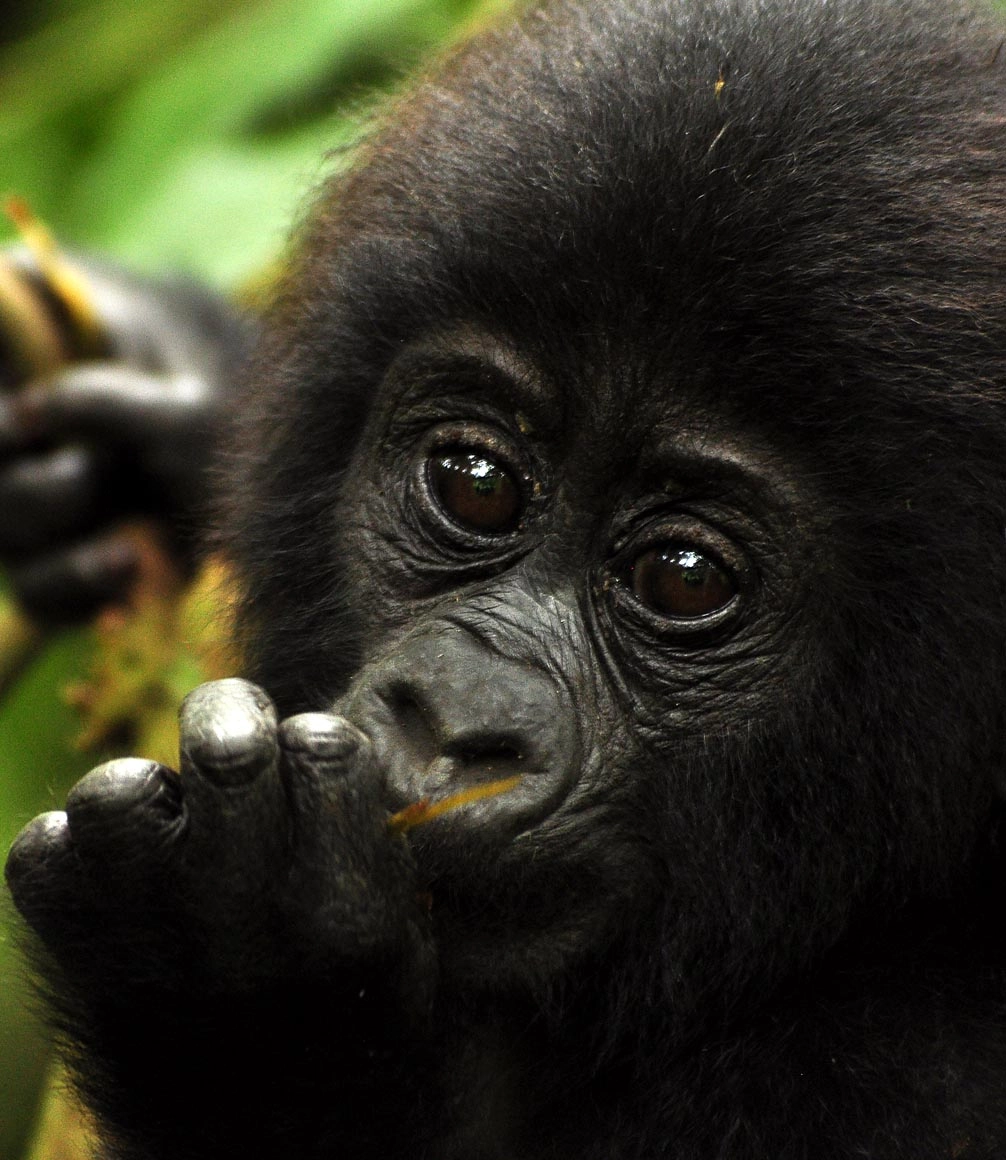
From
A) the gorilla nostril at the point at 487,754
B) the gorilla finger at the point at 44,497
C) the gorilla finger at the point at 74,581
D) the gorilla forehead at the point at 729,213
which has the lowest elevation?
the gorilla finger at the point at 74,581

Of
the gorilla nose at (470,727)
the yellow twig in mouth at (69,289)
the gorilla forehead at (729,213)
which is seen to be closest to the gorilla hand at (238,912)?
the gorilla nose at (470,727)

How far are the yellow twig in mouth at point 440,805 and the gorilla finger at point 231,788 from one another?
16cm

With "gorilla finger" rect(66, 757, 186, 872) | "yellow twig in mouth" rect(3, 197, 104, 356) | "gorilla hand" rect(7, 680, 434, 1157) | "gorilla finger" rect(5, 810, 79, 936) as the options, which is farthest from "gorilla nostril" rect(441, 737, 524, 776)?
"yellow twig in mouth" rect(3, 197, 104, 356)

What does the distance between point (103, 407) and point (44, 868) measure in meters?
2.27

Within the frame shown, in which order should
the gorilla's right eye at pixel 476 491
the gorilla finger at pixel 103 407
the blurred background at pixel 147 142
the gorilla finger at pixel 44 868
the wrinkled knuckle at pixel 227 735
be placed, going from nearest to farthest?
1. the wrinkled knuckle at pixel 227 735
2. the gorilla finger at pixel 44 868
3. the gorilla's right eye at pixel 476 491
4. the gorilla finger at pixel 103 407
5. the blurred background at pixel 147 142

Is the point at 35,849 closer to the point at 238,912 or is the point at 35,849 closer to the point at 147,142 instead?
the point at 238,912

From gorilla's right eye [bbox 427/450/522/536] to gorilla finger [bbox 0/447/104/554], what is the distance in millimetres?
1933

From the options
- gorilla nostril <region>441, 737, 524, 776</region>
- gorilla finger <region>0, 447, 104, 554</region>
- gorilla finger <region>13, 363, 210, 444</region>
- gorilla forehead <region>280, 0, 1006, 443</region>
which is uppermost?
gorilla forehead <region>280, 0, 1006, 443</region>

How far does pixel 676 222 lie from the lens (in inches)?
95.8

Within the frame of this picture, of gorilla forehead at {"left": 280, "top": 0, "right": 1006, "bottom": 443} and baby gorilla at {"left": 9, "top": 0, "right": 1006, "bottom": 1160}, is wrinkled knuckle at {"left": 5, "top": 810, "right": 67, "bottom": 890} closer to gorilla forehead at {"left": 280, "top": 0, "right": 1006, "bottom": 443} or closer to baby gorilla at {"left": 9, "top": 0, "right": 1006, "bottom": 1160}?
baby gorilla at {"left": 9, "top": 0, "right": 1006, "bottom": 1160}

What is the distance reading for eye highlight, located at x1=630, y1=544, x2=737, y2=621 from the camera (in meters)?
2.48

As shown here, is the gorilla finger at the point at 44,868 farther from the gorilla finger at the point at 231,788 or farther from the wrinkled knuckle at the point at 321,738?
the wrinkled knuckle at the point at 321,738

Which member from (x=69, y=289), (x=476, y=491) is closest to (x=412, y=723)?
(x=476, y=491)

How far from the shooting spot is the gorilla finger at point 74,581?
433 cm
